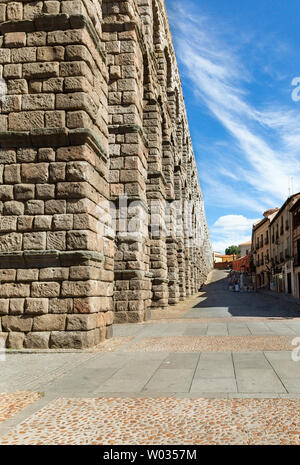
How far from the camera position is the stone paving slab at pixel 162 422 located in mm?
2684

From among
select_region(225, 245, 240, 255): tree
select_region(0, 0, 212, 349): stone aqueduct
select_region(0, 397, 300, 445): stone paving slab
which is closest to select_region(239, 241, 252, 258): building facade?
select_region(225, 245, 240, 255): tree

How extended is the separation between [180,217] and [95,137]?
1527cm

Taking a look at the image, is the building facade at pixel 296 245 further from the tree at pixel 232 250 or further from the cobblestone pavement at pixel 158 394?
the tree at pixel 232 250

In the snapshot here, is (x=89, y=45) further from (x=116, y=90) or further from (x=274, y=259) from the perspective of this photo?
(x=274, y=259)

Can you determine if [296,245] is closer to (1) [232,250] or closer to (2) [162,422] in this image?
(2) [162,422]

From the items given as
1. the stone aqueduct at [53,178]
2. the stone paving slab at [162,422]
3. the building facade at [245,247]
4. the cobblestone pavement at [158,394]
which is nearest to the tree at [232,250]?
the building facade at [245,247]

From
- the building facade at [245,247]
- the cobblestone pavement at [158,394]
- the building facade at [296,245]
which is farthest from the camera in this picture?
the building facade at [245,247]

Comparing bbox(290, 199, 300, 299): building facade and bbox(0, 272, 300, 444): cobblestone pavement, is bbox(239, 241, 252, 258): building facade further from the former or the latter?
bbox(0, 272, 300, 444): cobblestone pavement

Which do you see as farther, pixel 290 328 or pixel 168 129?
pixel 168 129

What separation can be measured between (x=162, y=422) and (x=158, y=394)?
2.57 ft

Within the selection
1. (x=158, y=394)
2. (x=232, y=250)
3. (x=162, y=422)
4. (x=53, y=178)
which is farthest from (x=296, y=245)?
(x=232, y=250)

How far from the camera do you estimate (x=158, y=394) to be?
376cm

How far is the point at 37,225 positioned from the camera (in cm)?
677
